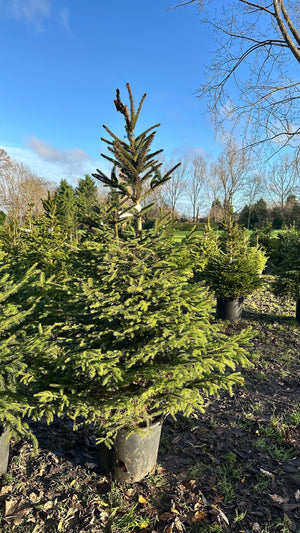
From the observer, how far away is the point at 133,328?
2254mm

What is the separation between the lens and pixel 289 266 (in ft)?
24.0

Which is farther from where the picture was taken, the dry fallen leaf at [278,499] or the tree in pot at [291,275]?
the tree in pot at [291,275]

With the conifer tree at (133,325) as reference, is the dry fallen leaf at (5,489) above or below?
below

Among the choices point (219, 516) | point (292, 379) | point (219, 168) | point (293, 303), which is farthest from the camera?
point (219, 168)

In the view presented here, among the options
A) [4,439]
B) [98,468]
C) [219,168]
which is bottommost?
[98,468]

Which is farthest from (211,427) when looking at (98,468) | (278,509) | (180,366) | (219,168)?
(219,168)

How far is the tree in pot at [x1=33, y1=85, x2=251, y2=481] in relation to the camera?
2252 mm

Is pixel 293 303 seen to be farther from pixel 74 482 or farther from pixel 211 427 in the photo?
pixel 74 482

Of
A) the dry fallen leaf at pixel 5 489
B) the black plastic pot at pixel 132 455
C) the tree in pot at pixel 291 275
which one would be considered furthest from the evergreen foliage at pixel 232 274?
the dry fallen leaf at pixel 5 489

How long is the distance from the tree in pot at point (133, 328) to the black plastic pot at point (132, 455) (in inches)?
0.4

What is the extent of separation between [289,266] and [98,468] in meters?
6.34

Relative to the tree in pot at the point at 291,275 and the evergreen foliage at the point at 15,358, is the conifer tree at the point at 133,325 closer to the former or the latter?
the evergreen foliage at the point at 15,358

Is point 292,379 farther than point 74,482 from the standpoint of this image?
Yes

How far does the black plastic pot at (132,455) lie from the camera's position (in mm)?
2508
